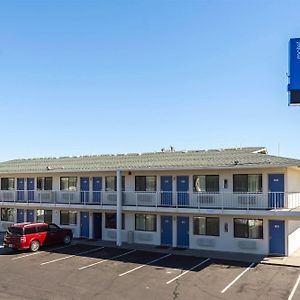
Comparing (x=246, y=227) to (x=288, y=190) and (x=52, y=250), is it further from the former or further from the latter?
(x=52, y=250)

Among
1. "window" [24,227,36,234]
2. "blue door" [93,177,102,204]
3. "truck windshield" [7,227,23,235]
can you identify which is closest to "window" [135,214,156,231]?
"blue door" [93,177,102,204]

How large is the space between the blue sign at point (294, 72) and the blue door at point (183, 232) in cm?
1067

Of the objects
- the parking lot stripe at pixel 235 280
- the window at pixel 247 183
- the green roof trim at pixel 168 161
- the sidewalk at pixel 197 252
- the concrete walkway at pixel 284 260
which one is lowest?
the sidewalk at pixel 197 252

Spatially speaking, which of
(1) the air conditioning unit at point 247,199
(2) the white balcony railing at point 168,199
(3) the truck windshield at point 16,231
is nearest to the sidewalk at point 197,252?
(2) the white balcony railing at point 168,199

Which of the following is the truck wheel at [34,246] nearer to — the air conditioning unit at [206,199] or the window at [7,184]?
the window at [7,184]

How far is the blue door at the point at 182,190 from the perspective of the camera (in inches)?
1034

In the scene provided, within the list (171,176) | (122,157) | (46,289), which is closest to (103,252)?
(171,176)

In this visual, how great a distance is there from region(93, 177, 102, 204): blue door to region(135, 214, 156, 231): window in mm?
3130

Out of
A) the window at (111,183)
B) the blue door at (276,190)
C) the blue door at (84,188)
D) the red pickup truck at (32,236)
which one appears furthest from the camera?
the blue door at (84,188)

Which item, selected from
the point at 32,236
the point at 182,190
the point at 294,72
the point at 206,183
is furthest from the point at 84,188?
the point at 294,72

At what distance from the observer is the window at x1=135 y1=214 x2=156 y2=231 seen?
27.7 m

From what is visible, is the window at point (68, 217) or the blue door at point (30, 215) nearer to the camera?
the window at point (68, 217)

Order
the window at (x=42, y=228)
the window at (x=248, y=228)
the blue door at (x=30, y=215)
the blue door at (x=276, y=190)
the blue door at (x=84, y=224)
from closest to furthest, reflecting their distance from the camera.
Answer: the blue door at (x=276, y=190) < the window at (x=248, y=228) < the window at (x=42, y=228) < the blue door at (x=84, y=224) < the blue door at (x=30, y=215)

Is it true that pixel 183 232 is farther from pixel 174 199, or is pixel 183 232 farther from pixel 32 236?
A: pixel 32 236
